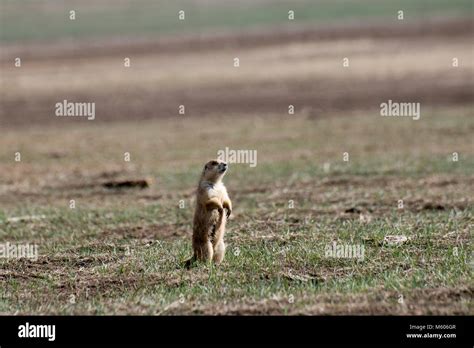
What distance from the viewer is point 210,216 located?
11875 mm

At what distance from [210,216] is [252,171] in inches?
420

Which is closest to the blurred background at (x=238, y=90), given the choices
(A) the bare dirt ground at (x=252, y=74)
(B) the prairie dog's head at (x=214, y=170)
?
(A) the bare dirt ground at (x=252, y=74)

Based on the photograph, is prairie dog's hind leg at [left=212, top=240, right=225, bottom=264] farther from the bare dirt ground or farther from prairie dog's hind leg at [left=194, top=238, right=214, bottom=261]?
the bare dirt ground

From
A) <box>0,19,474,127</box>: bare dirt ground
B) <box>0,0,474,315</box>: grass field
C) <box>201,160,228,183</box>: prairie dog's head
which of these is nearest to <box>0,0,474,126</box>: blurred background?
<box>0,19,474,127</box>: bare dirt ground

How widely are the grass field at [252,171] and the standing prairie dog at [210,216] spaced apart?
0.26 metres

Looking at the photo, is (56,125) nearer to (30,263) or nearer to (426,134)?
(426,134)

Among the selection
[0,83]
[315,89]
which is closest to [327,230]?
[315,89]

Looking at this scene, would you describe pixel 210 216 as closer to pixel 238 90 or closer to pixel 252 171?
pixel 252 171

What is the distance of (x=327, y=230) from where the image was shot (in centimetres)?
1402

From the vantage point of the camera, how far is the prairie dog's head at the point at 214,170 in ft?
39.1

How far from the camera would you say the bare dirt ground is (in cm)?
4038

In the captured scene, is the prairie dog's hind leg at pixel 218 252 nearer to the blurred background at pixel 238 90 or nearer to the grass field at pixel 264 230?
the grass field at pixel 264 230

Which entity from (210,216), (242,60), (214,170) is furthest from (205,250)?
(242,60)
